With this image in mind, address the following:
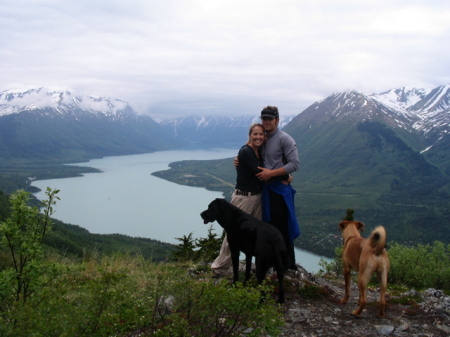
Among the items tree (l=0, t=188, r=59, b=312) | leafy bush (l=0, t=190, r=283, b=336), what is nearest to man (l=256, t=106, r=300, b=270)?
leafy bush (l=0, t=190, r=283, b=336)

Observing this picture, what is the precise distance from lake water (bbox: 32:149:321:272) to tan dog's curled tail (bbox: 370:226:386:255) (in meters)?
50.4

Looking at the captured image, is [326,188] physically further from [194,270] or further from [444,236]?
[194,270]

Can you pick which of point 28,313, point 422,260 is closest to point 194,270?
point 28,313

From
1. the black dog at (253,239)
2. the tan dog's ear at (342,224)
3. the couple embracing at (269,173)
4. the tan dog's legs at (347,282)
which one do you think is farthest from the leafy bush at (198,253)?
the tan dog's legs at (347,282)

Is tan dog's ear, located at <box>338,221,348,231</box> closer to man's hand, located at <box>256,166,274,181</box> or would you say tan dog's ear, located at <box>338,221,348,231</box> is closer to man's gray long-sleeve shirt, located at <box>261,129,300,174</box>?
man's gray long-sleeve shirt, located at <box>261,129,300,174</box>

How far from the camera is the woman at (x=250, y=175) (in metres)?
6.30

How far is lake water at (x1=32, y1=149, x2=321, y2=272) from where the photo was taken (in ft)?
275

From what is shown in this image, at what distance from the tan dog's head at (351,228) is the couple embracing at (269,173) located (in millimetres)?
856

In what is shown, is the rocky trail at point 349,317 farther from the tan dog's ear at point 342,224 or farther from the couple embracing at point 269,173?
the tan dog's ear at point 342,224

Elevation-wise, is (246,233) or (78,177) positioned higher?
(246,233)

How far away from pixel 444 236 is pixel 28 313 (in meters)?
117

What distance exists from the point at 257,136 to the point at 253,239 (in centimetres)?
173

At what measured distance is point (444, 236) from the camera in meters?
101

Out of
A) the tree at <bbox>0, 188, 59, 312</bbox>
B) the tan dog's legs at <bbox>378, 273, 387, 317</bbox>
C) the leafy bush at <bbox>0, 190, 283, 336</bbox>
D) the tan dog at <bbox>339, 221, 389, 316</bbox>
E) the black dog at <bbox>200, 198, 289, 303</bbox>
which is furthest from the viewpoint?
the black dog at <bbox>200, 198, 289, 303</bbox>
